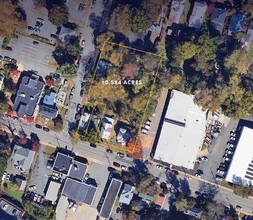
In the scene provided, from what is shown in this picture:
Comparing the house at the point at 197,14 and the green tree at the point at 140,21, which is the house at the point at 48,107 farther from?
the house at the point at 197,14

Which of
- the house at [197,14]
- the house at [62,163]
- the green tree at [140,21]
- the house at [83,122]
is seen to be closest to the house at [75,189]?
the house at [62,163]

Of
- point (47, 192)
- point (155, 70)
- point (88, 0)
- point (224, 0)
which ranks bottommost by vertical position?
point (47, 192)

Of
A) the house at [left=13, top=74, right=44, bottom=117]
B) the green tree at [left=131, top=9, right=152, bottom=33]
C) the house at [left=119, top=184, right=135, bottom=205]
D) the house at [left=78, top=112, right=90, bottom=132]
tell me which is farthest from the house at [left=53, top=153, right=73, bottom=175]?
the green tree at [left=131, top=9, right=152, bottom=33]

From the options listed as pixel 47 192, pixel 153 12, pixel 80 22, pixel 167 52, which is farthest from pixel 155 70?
pixel 47 192

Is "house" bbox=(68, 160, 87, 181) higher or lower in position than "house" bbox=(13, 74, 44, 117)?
lower

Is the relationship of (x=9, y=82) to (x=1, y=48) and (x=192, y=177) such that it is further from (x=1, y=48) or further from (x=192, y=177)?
(x=192, y=177)

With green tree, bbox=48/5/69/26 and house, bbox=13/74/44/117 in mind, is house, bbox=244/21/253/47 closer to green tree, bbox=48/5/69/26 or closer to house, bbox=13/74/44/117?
green tree, bbox=48/5/69/26

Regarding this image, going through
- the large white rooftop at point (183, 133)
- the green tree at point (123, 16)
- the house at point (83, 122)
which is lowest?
the house at point (83, 122)
